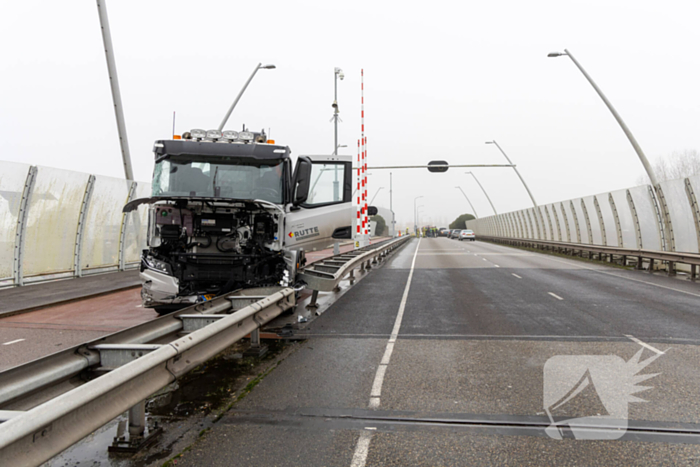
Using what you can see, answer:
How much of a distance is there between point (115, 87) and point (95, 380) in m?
14.5

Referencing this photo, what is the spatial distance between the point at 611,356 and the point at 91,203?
14262mm

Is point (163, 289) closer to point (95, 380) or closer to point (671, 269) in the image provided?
point (95, 380)

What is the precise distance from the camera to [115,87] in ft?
48.1

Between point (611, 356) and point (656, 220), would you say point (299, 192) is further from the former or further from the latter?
point (656, 220)

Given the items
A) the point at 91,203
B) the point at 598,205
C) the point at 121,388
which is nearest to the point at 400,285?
the point at 91,203

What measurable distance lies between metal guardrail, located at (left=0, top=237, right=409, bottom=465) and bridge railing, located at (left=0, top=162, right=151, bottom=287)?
30.5 feet

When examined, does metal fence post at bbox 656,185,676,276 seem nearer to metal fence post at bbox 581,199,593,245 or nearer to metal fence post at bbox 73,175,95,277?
metal fence post at bbox 581,199,593,245

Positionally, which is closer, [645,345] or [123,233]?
[645,345]

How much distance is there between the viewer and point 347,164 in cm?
867

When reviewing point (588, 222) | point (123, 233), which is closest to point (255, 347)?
point (123, 233)

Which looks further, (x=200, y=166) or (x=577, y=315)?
(x=577, y=315)

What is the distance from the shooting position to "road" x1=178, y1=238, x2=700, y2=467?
332cm

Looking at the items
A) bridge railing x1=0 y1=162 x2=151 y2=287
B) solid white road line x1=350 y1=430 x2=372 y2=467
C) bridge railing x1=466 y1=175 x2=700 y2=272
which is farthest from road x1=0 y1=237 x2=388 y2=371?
bridge railing x1=466 y1=175 x2=700 y2=272

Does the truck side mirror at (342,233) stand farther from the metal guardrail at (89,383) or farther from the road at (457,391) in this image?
the metal guardrail at (89,383)
